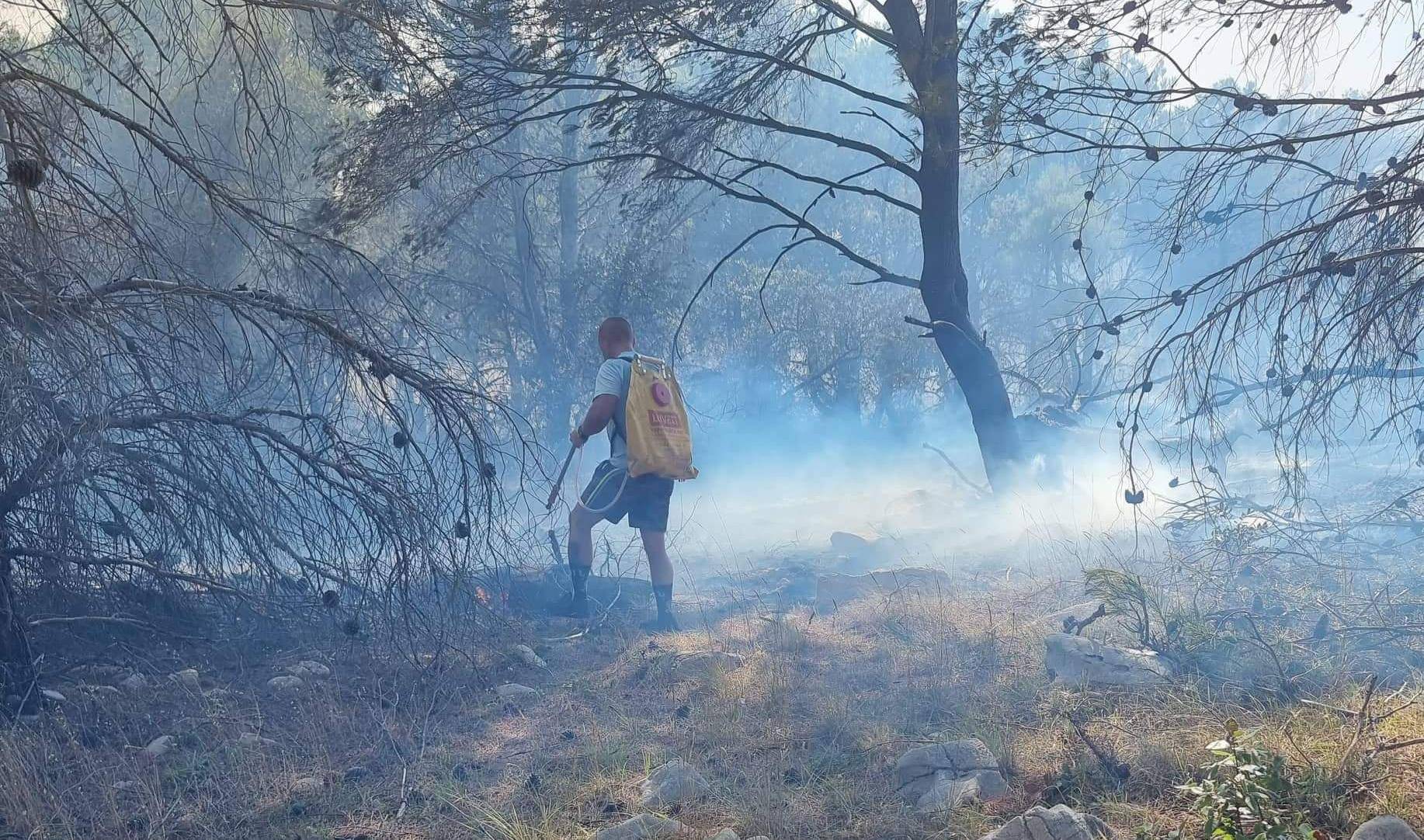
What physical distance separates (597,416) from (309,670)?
80.2 inches

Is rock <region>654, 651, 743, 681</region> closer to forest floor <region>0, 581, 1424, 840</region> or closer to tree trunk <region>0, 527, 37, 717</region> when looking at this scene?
forest floor <region>0, 581, 1424, 840</region>

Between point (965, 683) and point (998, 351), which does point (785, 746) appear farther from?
point (998, 351)

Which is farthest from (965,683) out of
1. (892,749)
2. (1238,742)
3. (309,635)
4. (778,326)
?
(778,326)

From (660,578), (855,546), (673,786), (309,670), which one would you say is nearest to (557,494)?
(660,578)

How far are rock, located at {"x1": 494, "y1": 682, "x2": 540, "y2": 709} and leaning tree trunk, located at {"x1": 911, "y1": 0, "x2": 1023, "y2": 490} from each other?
4179mm

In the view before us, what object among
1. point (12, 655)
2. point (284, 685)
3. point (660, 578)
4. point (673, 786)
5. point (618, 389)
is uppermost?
point (618, 389)

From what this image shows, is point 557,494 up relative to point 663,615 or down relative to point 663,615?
up

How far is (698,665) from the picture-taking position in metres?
5.11

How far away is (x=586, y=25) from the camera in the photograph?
616 cm

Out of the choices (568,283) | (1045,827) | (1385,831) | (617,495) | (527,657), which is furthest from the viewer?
(568,283)

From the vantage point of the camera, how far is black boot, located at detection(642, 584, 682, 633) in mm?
6277

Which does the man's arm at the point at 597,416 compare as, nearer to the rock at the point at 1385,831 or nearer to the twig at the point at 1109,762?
the twig at the point at 1109,762

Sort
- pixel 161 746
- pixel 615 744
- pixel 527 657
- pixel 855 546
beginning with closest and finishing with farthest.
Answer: pixel 161 746
pixel 615 744
pixel 527 657
pixel 855 546

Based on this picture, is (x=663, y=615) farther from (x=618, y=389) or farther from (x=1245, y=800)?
(x=1245, y=800)
